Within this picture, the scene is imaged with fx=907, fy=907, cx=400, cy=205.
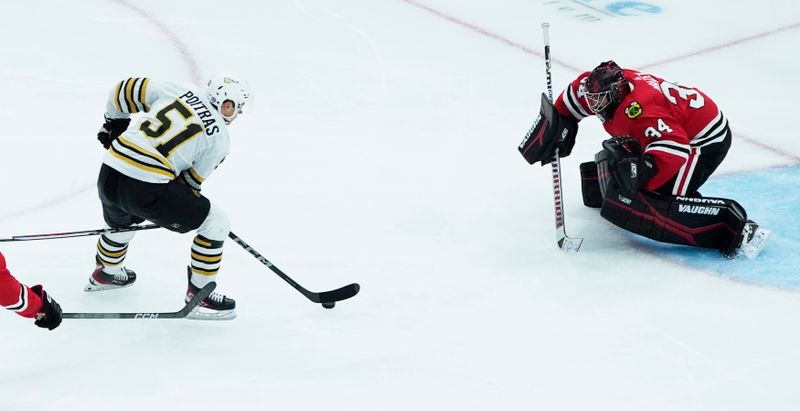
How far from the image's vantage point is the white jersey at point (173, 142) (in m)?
2.81

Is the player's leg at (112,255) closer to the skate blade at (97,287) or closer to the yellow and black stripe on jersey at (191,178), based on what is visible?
the skate blade at (97,287)

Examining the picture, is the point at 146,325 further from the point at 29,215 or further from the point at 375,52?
the point at 375,52

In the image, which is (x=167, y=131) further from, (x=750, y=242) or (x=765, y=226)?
(x=765, y=226)

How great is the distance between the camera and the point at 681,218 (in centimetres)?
362

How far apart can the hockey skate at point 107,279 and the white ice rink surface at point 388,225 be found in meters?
0.03

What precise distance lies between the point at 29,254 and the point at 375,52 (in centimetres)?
291

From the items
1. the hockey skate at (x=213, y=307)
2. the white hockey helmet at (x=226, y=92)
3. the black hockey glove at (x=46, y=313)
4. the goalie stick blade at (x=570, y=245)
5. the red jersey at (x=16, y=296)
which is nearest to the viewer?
the red jersey at (x=16, y=296)

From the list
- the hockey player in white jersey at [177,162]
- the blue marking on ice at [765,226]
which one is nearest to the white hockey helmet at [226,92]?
the hockey player in white jersey at [177,162]

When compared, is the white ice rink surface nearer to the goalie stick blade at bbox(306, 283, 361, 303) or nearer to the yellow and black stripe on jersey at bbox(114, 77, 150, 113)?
the goalie stick blade at bbox(306, 283, 361, 303)

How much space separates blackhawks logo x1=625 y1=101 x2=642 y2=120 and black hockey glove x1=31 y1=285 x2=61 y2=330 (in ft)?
7.31

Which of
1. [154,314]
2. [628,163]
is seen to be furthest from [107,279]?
[628,163]

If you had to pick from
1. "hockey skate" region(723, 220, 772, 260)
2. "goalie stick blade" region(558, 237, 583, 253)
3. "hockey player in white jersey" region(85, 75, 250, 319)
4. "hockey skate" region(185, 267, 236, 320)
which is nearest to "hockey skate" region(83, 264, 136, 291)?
"hockey player in white jersey" region(85, 75, 250, 319)

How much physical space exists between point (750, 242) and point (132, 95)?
2423mm

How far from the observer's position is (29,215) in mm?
3789
